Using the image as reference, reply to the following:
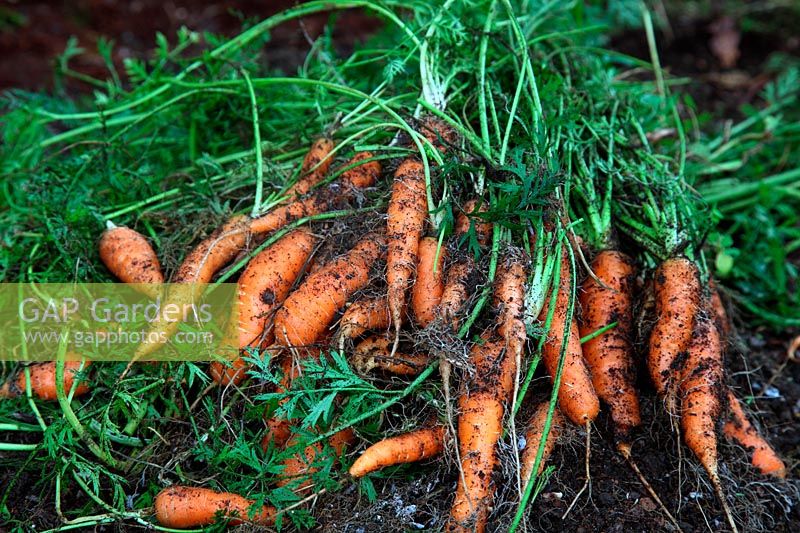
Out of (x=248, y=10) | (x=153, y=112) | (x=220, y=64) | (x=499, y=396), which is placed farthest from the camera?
(x=248, y=10)

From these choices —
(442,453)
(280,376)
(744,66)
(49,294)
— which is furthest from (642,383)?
(744,66)

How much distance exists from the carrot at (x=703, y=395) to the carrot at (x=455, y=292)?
2.67ft

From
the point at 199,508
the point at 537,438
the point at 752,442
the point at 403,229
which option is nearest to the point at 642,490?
the point at 537,438

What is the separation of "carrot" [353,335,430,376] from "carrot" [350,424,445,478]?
0.19 meters

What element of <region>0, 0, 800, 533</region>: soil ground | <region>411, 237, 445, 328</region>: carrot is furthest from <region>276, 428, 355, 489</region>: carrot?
<region>411, 237, 445, 328</region>: carrot

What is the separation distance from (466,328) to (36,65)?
13.4 feet

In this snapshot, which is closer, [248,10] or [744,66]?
[744,66]

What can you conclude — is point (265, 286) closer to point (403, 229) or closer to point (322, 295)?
point (322, 295)

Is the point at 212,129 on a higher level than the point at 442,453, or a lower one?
higher

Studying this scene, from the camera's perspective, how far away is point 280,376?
2.37 meters

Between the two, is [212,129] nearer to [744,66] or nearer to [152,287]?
[152,287]

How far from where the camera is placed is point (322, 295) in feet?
8.23

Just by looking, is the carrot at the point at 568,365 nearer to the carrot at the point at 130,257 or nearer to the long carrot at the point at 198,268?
the long carrot at the point at 198,268

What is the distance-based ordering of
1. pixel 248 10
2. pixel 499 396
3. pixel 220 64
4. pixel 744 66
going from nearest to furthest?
pixel 499 396 → pixel 220 64 → pixel 744 66 → pixel 248 10
